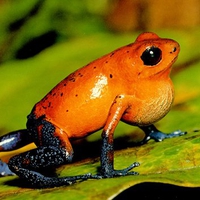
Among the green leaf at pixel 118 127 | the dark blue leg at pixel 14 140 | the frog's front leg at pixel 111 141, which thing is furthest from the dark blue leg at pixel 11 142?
the frog's front leg at pixel 111 141

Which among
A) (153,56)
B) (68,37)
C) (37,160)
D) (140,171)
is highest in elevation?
(68,37)

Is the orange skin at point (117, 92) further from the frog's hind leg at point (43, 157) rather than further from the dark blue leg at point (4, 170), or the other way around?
the dark blue leg at point (4, 170)

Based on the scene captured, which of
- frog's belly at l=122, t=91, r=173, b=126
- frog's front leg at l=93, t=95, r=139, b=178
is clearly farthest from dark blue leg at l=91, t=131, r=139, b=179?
frog's belly at l=122, t=91, r=173, b=126

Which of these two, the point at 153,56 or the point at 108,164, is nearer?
the point at 108,164

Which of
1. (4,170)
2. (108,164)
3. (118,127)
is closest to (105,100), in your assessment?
(108,164)

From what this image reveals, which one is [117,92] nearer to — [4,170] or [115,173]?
[115,173]

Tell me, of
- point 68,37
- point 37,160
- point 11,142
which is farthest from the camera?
point 68,37

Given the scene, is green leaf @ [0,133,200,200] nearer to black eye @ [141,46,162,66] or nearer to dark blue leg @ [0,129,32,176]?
dark blue leg @ [0,129,32,176]

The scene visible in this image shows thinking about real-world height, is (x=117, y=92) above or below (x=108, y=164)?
above
